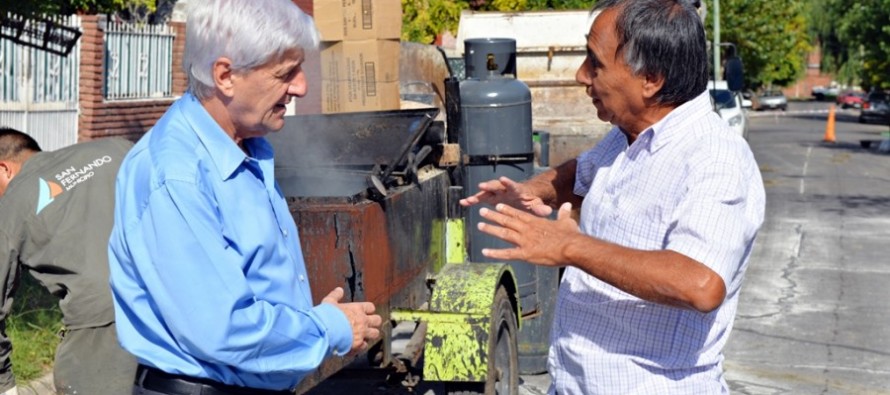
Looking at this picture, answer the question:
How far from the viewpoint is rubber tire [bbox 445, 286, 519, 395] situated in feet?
20.6

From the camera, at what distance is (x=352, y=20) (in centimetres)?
823

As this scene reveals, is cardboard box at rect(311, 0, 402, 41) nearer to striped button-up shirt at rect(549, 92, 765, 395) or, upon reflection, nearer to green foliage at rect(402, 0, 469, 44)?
striped button-up shirt at rect(549, 92, 765, 395)

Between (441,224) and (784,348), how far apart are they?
381 cm

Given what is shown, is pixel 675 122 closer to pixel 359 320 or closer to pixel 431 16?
pixel 359 320

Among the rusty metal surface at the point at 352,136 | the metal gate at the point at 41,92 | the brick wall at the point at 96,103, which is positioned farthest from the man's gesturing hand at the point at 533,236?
the brick wall at the point at 96,103

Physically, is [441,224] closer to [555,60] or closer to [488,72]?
[488,72]

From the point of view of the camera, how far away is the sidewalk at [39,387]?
709 cm

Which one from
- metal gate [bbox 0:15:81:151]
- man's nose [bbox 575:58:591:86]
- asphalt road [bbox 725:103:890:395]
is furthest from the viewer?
metal gate [bbox 0:15:81:151]

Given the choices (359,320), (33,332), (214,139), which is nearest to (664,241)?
(359,320)

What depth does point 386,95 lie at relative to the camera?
8.34 m

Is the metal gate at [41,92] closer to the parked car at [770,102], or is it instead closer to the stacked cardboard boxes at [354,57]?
the stacked cardboard boxes at [354,57]

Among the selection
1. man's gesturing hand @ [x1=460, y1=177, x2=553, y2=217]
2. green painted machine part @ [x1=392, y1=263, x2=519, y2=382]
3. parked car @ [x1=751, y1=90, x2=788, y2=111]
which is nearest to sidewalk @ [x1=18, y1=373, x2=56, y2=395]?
green painted machine part @ [x1=392, y1=263, x2=519, y2=382]

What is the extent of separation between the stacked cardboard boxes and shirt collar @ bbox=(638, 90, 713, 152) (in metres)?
5.20

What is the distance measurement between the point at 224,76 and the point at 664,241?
1.09 meters
